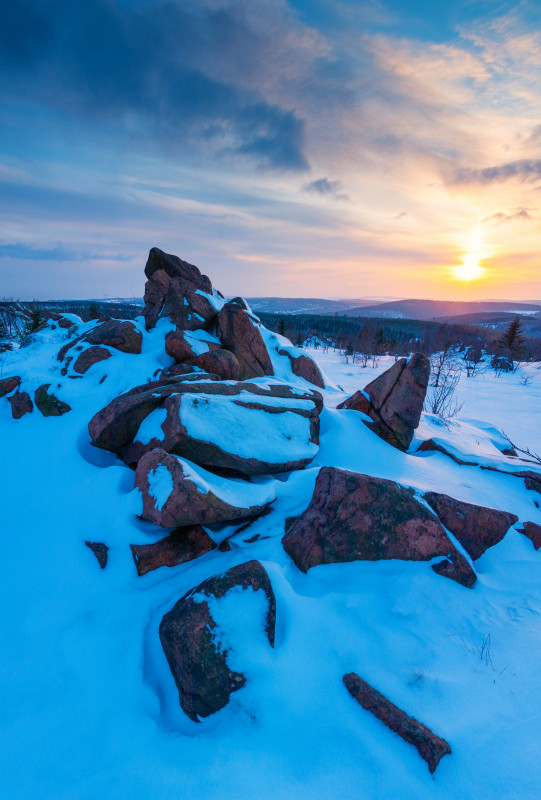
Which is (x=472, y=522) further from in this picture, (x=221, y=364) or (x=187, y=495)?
(x=221, y=364)

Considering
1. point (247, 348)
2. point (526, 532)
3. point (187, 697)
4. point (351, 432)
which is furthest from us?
point (247, 348)

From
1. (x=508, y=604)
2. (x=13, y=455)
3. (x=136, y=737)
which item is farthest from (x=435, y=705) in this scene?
(x=13, y=455)

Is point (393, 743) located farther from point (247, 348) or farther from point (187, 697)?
point (247, 348)

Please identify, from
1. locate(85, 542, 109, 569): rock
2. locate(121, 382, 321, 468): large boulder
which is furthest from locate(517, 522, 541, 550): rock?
locate(85, 542, 109, 569): rock

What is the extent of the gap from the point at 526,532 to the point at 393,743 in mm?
4155

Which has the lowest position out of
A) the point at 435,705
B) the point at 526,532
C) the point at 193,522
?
the point at 435,705

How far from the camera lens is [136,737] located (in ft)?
9.66

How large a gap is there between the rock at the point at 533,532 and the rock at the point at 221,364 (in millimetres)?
7502

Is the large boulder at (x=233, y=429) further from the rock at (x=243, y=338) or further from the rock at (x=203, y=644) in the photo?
the rock at (x=243, y=338)

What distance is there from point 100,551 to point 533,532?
23.2 ft

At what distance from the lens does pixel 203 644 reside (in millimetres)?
3377

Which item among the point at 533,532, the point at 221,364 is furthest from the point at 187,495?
the point at 533,532

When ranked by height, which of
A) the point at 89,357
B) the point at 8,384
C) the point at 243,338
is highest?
the point at 243,338

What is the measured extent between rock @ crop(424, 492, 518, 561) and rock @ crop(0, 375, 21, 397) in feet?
34.8
